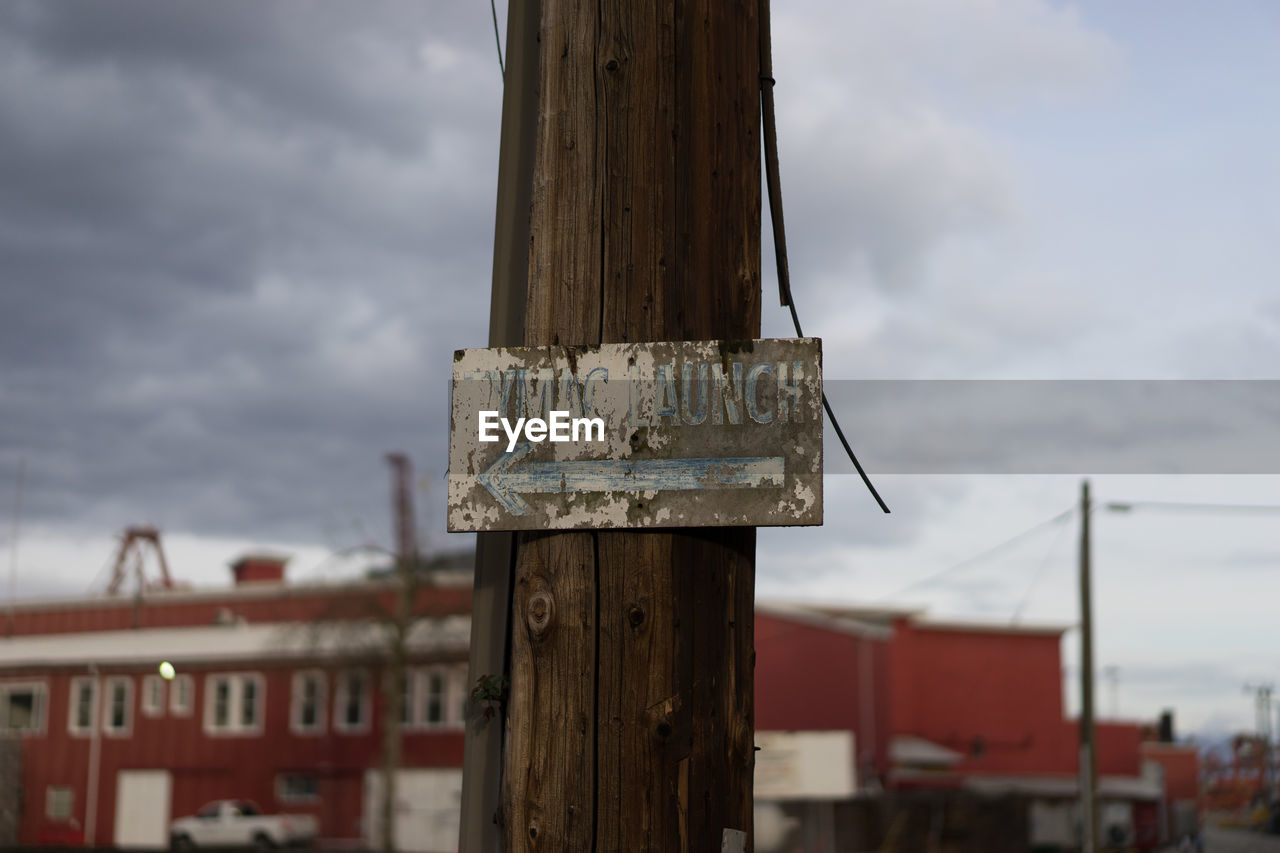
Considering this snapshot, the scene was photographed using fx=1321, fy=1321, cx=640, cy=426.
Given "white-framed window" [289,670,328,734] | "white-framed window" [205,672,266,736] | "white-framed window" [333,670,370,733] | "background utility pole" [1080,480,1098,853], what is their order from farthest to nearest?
"white-framed window" [205,672,266,736]
"white-framed window" [289,670,328,734]
"white-framed window" [333,670,370,733]
"background utility pole" [1080,480,1098,853]

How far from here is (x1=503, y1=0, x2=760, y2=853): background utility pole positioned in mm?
2137

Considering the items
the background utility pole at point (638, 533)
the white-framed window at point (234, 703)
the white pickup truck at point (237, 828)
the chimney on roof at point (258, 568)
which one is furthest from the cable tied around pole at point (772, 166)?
the chimney on roof at point (258, 568)

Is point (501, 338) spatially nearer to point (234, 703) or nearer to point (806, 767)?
point (806, 767)

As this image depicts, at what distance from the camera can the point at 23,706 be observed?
4219cm

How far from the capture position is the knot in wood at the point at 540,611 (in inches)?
87.3

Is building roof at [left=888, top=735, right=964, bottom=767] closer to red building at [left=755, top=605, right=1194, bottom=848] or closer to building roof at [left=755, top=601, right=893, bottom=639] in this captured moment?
red building at [left=755, top=605, right=1194, bottom=848]

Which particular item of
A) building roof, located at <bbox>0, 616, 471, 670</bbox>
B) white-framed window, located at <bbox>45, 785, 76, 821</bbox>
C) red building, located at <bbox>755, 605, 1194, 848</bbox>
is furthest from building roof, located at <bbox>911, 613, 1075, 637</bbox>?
white-framed window, located at <bbox>45, 785, 76, 821</bbox>

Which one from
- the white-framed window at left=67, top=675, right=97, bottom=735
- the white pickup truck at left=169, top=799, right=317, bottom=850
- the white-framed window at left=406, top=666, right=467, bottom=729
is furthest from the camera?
the white-framed window at left=67, top=675, right=97, bottom=735

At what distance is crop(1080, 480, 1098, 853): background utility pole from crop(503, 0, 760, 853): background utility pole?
75.9 feet

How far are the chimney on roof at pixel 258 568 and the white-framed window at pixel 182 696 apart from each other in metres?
7.33

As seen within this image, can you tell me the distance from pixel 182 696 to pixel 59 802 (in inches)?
226

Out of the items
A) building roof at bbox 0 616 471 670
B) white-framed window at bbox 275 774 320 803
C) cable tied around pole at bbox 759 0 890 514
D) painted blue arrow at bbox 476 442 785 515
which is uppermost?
cable tied around pole at bbox 759 0 890 514

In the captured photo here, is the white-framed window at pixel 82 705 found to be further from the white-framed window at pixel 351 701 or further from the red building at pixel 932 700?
the red building at pixel 932 700

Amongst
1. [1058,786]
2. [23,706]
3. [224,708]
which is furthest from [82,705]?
[1058,786]
